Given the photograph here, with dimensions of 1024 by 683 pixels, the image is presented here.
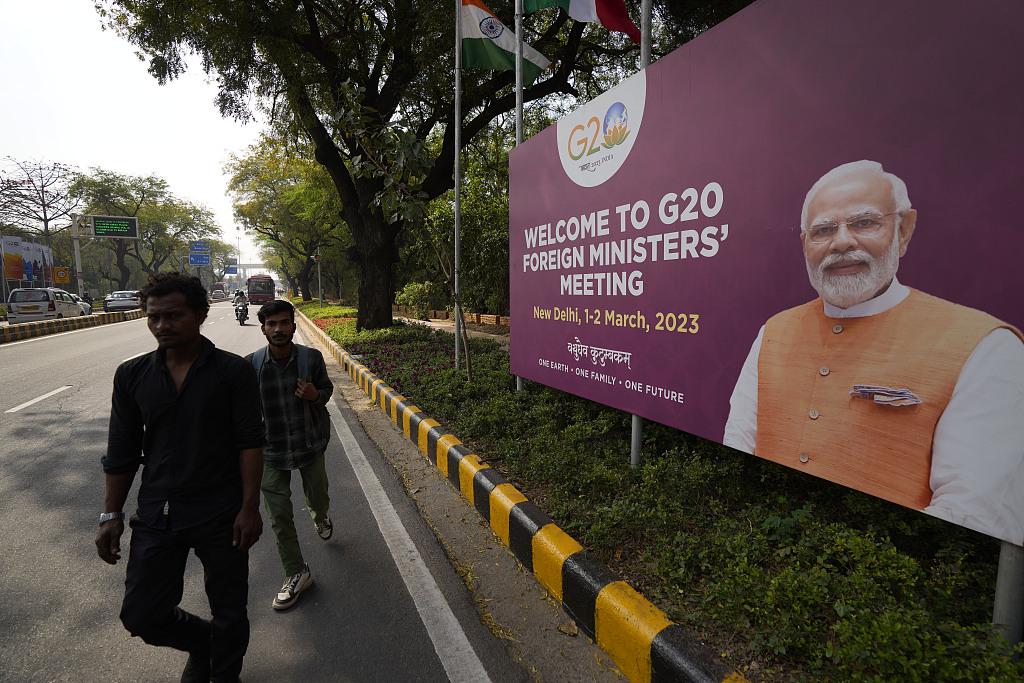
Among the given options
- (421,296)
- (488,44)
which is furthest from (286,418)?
(421,296)

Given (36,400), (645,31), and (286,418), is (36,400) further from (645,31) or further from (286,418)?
(645,31)

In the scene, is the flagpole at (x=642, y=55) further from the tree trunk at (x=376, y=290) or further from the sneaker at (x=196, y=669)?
the tree trunk at (x=376, y=290)

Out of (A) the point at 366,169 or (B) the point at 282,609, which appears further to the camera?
(A) the point at 366,169

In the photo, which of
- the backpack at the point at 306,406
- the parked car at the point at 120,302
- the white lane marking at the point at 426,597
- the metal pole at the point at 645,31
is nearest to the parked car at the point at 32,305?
A: the parked car at the point at 120,302

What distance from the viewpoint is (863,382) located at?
2215 mm

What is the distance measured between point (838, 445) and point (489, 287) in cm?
1347

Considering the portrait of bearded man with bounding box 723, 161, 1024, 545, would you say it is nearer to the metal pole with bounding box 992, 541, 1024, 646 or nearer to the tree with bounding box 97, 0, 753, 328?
the metal pole with bounding box 992, 541, 1024, 646

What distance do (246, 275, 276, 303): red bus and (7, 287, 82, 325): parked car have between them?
13.5 meters

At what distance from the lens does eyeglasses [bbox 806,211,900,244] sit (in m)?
2.12

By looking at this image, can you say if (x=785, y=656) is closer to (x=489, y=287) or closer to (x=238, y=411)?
(x=238, y=411)

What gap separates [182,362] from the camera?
1847mm

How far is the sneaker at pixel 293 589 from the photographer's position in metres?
2.58

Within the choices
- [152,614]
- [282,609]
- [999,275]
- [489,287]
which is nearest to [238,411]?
[152,614]

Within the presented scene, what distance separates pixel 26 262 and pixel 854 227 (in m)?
51.4
